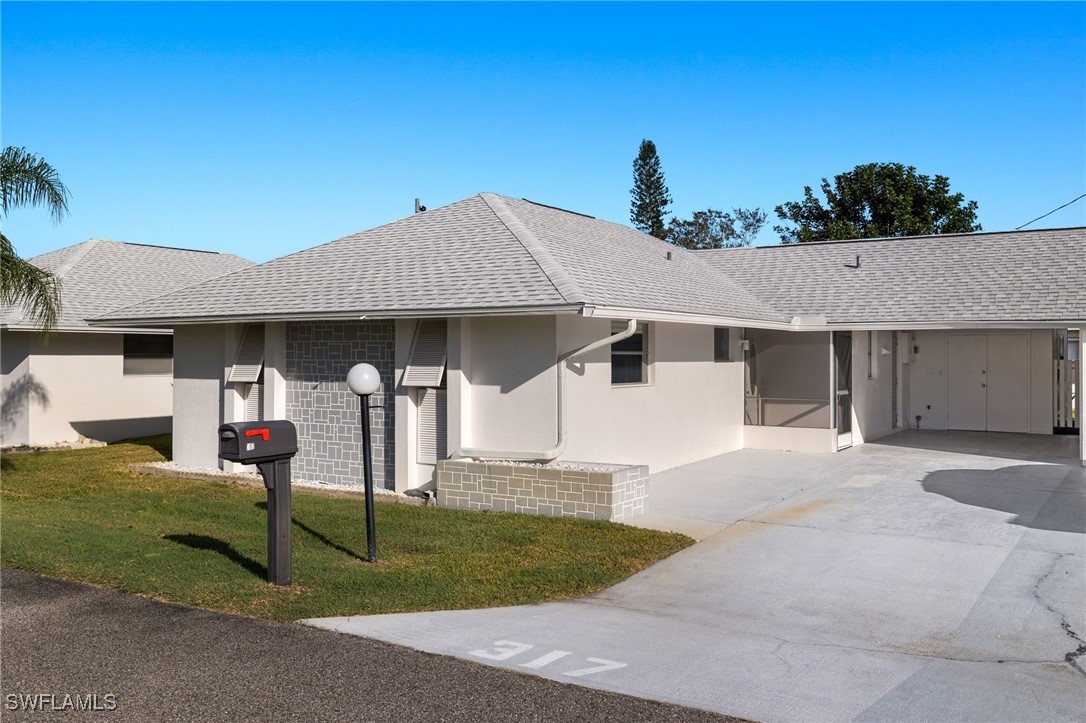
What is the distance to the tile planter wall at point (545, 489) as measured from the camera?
10.3 m

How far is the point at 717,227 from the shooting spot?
199ft

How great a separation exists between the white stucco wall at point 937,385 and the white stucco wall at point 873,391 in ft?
2.73

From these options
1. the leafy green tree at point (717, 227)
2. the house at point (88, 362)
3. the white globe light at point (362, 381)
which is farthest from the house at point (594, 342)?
the leafy green tree at point (717, 227)

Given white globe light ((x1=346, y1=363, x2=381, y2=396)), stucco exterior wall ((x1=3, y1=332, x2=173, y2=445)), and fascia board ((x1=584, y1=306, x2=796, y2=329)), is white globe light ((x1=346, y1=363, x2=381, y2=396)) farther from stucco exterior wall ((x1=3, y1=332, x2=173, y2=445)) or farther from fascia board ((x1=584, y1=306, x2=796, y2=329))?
stucco exterior wall ((x1=3, y1=332, x2=173, y2=445))

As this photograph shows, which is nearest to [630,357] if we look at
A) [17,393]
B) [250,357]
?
[250,357]

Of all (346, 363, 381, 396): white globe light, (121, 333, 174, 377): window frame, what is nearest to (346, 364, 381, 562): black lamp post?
(346, 363, 381, 396): white globe light

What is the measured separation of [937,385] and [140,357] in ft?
59.2

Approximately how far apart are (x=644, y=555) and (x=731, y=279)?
459 inches

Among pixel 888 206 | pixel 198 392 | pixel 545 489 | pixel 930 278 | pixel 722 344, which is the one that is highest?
pixel 888 206

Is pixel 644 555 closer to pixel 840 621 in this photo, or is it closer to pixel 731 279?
pixel 840 621

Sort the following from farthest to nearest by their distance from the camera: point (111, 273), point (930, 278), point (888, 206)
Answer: point (888, 206) → point (111, 273) → point (930, 278)

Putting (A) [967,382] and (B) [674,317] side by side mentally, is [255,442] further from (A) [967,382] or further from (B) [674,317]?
(A) [967,382]

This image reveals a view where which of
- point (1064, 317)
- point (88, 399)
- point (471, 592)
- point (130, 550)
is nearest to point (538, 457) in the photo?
point (471, 592)

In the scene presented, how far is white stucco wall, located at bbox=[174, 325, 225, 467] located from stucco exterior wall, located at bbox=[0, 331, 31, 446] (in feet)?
18.4
